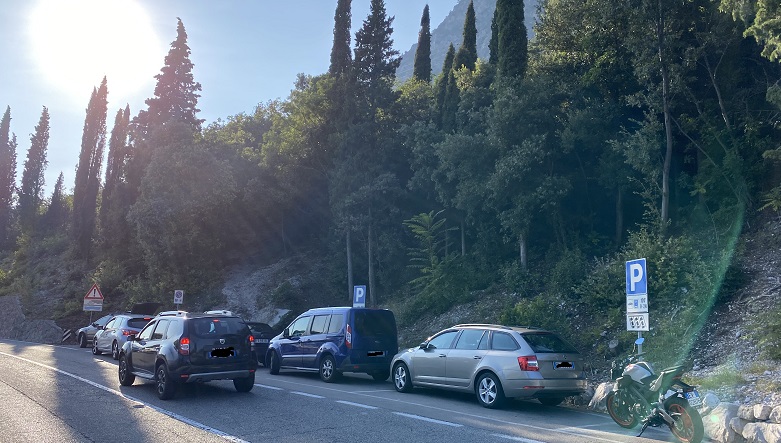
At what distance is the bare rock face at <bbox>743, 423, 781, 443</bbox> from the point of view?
8.55 metres

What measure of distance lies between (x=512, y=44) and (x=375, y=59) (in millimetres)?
10677

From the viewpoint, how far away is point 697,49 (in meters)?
22.5

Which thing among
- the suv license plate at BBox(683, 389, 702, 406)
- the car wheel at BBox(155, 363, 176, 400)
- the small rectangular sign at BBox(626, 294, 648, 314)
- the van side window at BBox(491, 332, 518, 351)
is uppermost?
the small rectangular sign at BBox(626, 294, 648, 314)

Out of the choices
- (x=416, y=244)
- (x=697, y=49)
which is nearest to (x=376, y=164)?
(x=416, y=244)

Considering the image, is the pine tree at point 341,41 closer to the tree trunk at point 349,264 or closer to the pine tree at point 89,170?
the tree trunk at point 349,264

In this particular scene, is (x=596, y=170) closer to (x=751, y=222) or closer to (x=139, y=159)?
(x=751, y=222)

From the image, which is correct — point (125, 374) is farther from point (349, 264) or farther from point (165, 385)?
point (349, 264)

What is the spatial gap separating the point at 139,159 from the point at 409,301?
24777mm

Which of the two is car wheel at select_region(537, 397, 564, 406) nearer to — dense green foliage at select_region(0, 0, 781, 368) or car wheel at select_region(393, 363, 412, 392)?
car wheel at select_region(393, 363, 412, 392)

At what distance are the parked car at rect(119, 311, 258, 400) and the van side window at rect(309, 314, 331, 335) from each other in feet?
12.7

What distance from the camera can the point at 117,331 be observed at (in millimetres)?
24312

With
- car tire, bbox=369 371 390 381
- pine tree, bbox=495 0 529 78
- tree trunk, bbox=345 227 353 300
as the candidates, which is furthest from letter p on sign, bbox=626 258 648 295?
tree trunk, bbox=345 227 353 300

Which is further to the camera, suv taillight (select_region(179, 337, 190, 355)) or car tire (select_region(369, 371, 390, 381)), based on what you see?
car tire (select_region(369, 371, 390, 381))

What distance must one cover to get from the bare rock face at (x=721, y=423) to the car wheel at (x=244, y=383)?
881 cm
